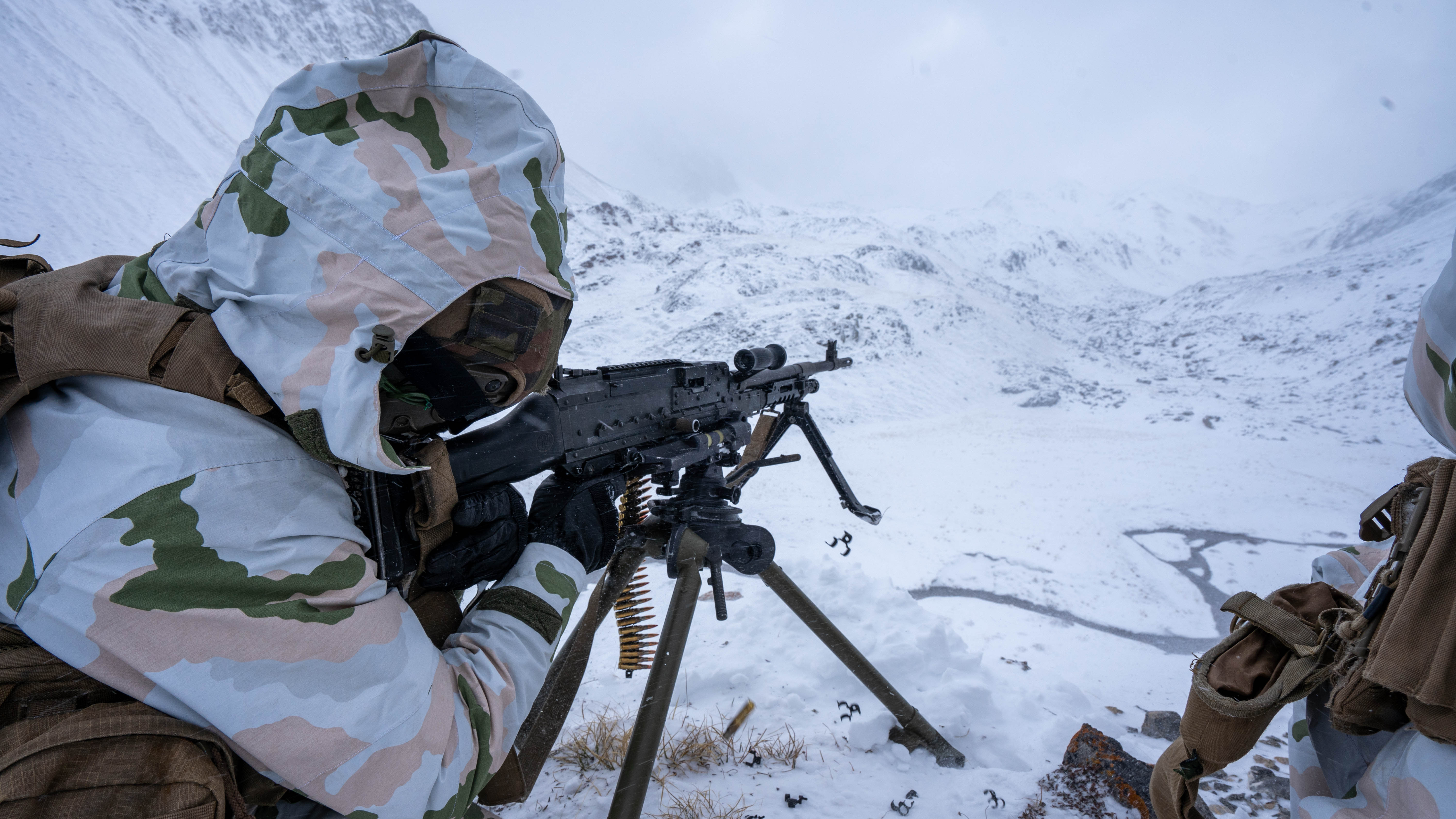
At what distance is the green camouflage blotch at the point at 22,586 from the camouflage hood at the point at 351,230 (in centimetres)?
33

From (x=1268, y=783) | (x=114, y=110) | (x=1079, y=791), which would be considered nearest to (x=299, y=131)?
(x=1079, y=791)

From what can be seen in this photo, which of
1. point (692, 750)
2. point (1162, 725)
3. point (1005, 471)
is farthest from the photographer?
point (1005, 471)

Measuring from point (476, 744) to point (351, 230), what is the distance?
0.93 meters

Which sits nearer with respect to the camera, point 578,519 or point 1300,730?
point 1300,730

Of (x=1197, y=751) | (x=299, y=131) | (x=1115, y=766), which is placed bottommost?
(x=1115, y=766)

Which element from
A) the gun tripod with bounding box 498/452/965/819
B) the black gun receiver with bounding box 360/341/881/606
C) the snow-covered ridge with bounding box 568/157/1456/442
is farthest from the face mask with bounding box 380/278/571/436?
the snow-covered ridge with bounding box 568/157/1456/442

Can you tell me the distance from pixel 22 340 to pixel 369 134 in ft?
1.92

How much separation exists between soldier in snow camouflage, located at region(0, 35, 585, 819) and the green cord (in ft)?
0.04

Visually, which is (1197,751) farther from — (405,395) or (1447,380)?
(405,395)

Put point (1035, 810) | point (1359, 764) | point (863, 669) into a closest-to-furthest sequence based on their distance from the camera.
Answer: point (1359, 764)
point (1035, 810)
point (863, 669)

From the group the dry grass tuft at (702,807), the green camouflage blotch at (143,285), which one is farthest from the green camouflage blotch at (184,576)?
the dry grass tuft at (702,807)

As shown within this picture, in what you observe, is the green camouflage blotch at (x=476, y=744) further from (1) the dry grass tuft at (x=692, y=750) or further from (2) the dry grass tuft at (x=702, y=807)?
(1) the dry grass tuft at (x=692, y=750)

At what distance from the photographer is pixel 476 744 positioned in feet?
3.39

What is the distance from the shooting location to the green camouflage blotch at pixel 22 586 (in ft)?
2.46
